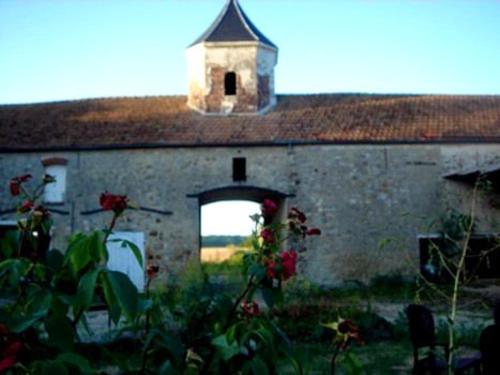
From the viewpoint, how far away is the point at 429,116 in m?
18.4

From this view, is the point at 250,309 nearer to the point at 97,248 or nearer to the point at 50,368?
the point at 97,248

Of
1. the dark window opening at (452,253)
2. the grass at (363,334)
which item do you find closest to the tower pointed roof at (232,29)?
the dark window opening at (452,253)

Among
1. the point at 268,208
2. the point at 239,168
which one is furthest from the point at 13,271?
the point at 239,168

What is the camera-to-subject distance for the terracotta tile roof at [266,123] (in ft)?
56.3

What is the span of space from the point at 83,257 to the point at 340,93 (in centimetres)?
1923

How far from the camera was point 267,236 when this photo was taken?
7.73ft

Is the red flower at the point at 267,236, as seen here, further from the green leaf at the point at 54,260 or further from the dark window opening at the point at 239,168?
the dark window opening at the point at 239,168

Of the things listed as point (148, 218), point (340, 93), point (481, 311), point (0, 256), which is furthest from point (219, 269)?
point (0, 256)

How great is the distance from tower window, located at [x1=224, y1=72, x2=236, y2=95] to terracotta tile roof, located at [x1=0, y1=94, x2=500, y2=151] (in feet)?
4.05

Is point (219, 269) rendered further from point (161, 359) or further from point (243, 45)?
point (161, 359)

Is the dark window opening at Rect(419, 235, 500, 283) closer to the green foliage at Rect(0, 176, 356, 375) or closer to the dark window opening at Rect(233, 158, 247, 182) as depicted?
the dark window opening at Rect(233, 158, 247, 182)

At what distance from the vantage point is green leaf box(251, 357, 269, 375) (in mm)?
1802

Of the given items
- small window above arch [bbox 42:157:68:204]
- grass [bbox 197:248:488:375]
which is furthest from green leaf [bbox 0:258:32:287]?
small window above arch [bbox 42:157:68:204]

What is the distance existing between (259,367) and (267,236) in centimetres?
66
